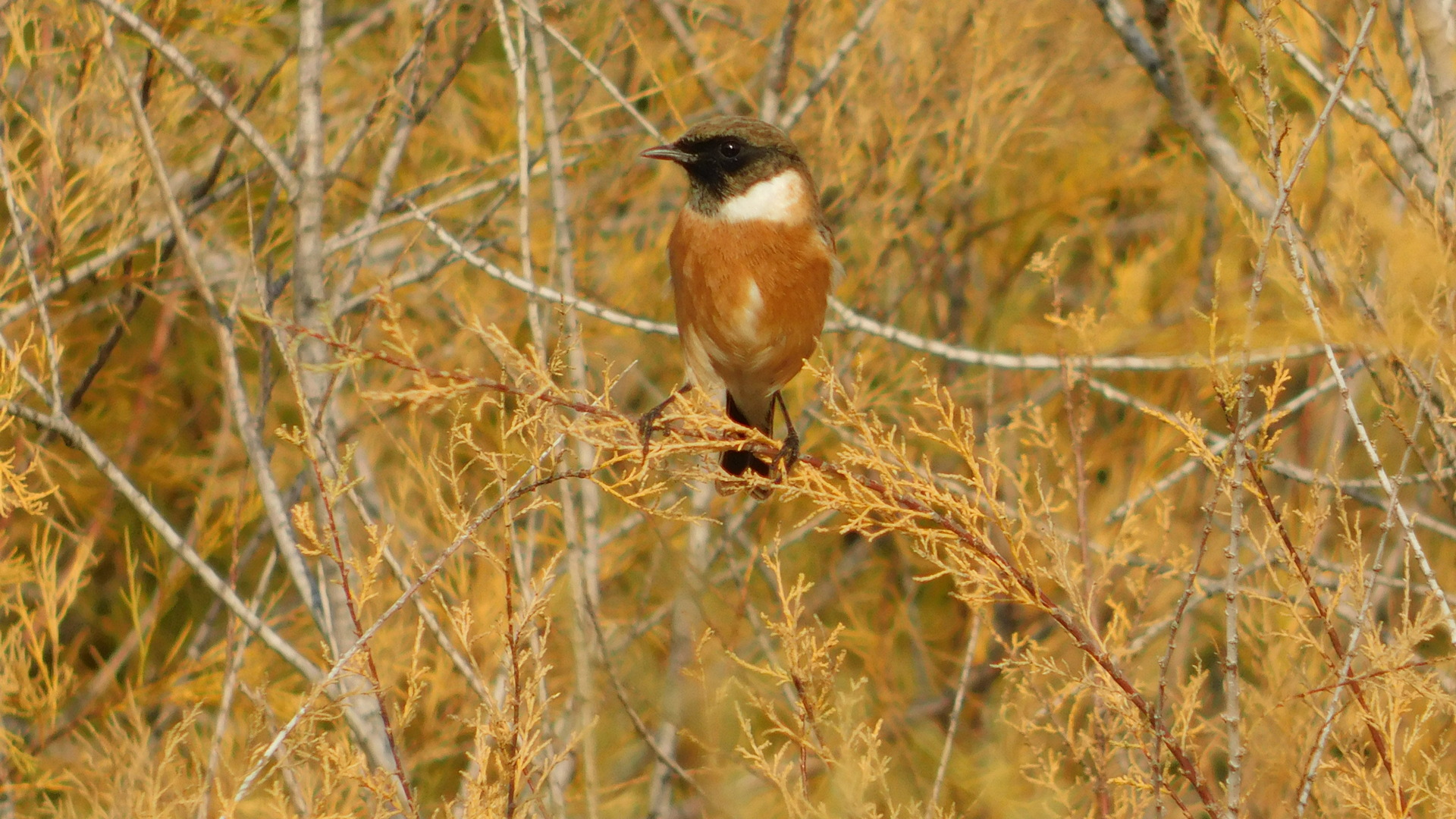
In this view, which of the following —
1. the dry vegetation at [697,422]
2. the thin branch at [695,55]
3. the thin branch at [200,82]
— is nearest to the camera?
the dry vegetation at [697,422]

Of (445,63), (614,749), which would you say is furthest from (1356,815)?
(445,63)

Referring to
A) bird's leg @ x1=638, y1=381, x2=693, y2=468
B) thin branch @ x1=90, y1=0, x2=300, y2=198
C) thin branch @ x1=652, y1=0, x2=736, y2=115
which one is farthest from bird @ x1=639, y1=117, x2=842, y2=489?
thin branch @ x1=90, y1=0, x2=300, y2=198

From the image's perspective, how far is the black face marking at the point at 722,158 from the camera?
400cm

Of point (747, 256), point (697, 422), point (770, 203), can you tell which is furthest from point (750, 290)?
point (697, 422)

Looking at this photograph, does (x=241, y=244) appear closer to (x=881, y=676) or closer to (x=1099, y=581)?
(x=881, y=676)

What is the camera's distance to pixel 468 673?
8.51ft

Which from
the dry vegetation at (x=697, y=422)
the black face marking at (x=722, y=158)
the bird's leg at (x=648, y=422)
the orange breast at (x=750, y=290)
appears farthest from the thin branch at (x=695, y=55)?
the bird's leg at (x=648, y=422)

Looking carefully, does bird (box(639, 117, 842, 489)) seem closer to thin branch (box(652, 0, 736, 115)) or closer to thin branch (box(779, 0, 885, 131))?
thin branch (box(779, 0, 885, 131))

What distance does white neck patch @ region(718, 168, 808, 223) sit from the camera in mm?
3963

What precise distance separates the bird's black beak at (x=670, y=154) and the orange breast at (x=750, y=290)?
0.17 metres

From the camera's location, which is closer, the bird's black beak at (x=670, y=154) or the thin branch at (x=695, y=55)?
the bird's black beak at (x=670, y=154)

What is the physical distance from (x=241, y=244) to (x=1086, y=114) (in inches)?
149

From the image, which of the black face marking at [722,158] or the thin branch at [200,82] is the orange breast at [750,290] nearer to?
the black face marking at [722,158]

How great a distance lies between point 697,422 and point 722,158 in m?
1.79
